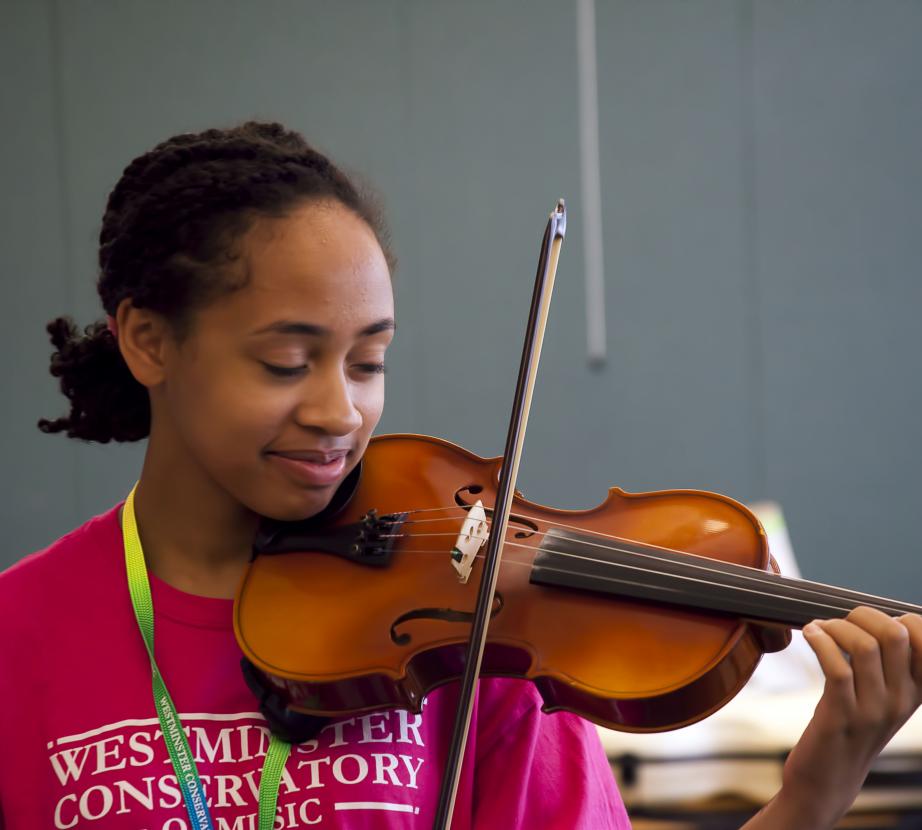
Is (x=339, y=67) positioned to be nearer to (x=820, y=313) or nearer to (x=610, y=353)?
(x=610, y=353)

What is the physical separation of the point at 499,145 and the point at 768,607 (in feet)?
7.99

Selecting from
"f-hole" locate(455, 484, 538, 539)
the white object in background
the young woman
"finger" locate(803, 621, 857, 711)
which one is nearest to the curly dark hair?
the young woman

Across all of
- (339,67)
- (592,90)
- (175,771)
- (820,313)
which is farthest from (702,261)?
(175,771)

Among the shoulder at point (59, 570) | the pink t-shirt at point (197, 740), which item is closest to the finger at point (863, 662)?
the pink t-shirt at point (197, 740)

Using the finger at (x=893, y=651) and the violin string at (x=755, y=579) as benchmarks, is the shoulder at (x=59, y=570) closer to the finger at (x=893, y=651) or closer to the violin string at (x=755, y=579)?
the violin string at (x=755, y=579)

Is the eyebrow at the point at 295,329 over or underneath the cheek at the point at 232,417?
over

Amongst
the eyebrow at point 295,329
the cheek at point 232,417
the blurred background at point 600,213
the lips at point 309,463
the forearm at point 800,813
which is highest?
the blurred background at point 600,213

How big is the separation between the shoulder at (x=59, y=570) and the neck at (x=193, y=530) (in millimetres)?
41

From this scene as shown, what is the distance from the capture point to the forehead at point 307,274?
2.61 feet

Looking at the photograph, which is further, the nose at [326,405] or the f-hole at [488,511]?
the f-hole at [488,511]

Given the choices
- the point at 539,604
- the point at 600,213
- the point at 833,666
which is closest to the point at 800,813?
the point at 833,666

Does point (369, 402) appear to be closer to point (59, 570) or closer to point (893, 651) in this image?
point (59, 570)

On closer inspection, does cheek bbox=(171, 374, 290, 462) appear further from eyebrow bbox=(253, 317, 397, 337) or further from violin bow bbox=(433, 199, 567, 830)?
violin bow bbox=(433, 199, 567, 830)

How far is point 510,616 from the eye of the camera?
0.85 meters
